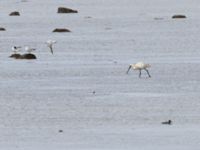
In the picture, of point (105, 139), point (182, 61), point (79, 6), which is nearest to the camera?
point (105, 139)

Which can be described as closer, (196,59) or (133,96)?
(133,96)

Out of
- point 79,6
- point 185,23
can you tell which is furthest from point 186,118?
point 79,6

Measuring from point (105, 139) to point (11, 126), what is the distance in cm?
133

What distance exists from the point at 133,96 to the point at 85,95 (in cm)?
65

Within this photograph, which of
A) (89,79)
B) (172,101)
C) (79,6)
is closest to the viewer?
(172,101)

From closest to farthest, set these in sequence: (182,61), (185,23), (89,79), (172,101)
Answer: (172,101) → (89,79) → (182,61) → (185,23)

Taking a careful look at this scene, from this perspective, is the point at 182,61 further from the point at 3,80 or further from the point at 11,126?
the point at 11,126

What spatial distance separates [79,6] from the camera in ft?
138

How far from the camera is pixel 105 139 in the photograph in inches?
381

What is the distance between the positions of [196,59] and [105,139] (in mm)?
8382

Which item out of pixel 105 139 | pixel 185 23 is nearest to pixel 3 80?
pixel 105 139

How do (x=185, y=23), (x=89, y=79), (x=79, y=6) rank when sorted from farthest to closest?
(x=79, y=6), (x=185, y=23), (x=89, y=79)

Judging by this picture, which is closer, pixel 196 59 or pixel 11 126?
pixel 11 126

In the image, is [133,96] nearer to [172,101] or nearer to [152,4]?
[172,101]
